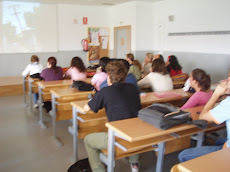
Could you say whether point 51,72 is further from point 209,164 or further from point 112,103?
point 209,164

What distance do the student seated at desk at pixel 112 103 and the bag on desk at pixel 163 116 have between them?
0.76 feet

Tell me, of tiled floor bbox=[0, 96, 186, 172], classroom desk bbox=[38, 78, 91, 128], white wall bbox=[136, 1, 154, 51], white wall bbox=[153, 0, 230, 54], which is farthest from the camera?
white wall bbox=[136, 1, 154, 51]

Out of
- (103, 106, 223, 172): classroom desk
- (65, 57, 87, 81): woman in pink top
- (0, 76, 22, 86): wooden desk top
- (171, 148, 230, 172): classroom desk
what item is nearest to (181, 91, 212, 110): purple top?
(103, 106, 223, 172): classroom desk

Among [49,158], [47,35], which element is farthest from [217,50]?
[47,35]

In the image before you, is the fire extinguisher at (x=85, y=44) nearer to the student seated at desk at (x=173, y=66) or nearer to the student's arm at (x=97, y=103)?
the student seated at desk at (x=173, y=66)

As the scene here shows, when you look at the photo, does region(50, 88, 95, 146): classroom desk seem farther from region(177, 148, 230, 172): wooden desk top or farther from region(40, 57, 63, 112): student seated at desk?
region(177, 148, 230, 172): wooden desk top

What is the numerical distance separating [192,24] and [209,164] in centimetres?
549

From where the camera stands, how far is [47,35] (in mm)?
7539

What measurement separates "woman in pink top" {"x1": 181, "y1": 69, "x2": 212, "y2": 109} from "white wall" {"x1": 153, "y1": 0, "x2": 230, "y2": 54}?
10.5 ft

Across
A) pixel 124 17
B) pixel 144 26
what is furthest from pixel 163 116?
pixel 124 17

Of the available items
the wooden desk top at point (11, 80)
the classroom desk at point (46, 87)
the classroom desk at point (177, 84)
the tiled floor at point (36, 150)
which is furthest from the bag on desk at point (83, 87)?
the wooden desk top at point (11, 80)

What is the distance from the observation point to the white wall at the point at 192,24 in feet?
17.4

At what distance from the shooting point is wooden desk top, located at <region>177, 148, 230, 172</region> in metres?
1.17

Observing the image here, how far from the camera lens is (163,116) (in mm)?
1679
